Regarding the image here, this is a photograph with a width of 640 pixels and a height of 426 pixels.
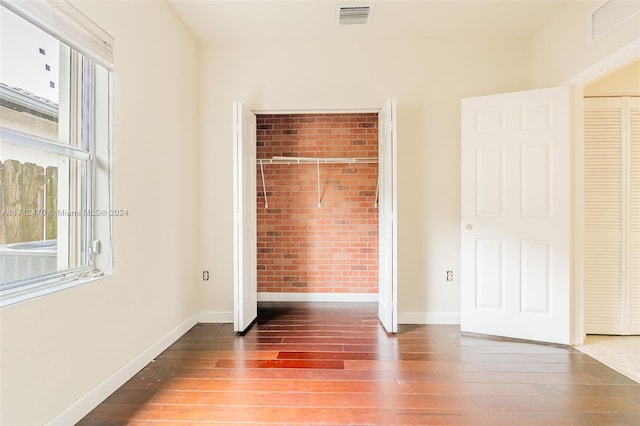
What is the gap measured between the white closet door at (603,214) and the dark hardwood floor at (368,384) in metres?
0.59

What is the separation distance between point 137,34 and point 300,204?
7.91ft

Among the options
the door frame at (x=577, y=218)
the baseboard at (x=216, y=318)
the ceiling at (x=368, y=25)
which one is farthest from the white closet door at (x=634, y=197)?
the baseboard at (x=216, y=318)

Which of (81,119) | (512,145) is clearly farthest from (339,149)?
(81,119)

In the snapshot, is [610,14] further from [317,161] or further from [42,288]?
[42,288]

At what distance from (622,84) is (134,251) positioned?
4.12 metres

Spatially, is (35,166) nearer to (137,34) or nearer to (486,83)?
(137,34)

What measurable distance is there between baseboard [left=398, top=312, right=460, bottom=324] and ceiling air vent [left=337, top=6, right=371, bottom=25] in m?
2.73

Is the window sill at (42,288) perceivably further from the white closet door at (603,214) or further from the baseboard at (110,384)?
the white closet door at (603,214)

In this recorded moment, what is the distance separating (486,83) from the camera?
3.07 metres

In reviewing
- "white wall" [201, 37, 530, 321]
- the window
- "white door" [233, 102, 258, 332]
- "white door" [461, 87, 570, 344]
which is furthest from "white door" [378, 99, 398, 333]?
the window

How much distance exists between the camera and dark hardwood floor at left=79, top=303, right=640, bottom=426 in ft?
5.55

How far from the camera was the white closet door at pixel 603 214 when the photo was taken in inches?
107

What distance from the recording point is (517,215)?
271 centimetres

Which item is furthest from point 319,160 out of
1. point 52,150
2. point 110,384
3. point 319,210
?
point 110,384
